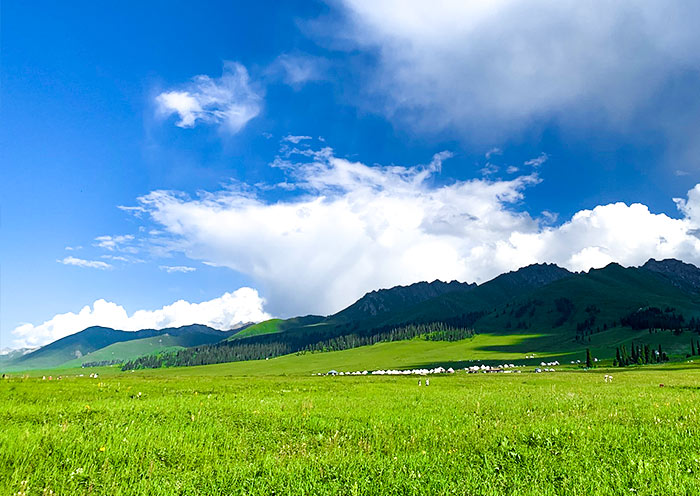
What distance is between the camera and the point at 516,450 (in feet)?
29.0

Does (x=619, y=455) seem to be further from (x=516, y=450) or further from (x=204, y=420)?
(x=204, y=420)

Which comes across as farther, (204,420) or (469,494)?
(204,420)

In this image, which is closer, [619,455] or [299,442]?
[619,455]

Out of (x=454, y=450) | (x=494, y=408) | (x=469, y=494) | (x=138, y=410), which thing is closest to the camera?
(x=469, y=494)

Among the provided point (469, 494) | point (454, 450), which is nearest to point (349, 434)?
Result: point (454, 450)

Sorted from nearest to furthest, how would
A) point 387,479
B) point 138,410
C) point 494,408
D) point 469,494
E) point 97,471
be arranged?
1. point 469,494
2. point 387,479
3. point 97,471
4. point 138,410
5. point 494,408

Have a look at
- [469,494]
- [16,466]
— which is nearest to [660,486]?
[469,494]

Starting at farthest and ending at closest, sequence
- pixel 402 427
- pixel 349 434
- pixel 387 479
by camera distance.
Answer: pixel 402 427
pixel 349 434
pixel 387 479

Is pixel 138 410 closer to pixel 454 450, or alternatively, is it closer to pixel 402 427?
pixel 402 427

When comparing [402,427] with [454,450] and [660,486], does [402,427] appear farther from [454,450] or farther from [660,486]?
[660,486]

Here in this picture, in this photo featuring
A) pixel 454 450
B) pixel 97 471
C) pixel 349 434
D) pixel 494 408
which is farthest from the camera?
pixel 494 408

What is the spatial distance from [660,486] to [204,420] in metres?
11.7

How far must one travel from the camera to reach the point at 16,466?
7418mm

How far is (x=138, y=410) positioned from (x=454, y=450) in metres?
11.3
